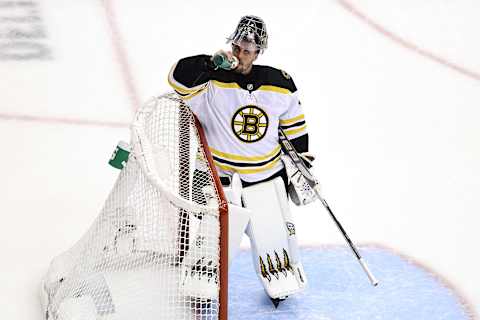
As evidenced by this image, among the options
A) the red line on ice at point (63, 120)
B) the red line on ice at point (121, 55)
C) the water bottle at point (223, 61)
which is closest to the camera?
the water bottle at point (223, 61)

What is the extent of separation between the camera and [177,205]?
2600mm

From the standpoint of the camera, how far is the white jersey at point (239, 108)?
11.0 ft

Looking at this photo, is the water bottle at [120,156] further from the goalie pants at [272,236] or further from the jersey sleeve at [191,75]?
the goalie pants at [272,236]

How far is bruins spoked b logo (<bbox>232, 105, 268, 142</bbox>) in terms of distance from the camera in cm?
A: 334

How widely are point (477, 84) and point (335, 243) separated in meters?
1.89

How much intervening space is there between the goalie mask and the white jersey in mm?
100

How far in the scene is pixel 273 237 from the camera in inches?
137

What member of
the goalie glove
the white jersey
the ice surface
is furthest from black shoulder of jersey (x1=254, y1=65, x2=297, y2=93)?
the ice surface

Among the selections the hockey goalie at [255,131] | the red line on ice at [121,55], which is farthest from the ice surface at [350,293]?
the red line on ice at [121,55]

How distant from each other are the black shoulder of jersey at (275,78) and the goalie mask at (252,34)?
8 centimetres

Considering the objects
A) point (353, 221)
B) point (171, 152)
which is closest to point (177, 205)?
point (171, 152)

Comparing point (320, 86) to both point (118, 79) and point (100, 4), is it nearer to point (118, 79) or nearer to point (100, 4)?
point (118, 79)

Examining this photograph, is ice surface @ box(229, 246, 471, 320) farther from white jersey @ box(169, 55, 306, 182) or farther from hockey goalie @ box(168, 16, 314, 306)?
white jersey @ box(169, 55, 306, 182)

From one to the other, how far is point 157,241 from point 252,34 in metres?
0.83
